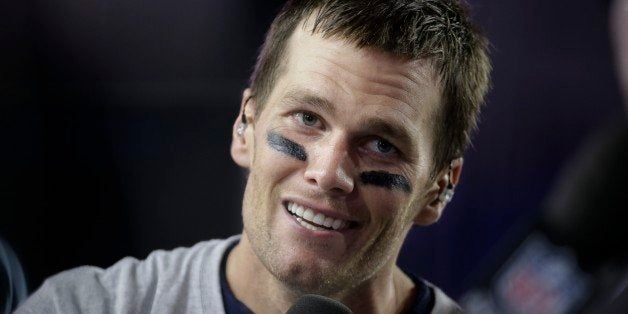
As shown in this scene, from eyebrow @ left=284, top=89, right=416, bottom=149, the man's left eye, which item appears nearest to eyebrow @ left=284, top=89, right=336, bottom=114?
eyebrow @ left=284, top=89, right=416, bottom=149

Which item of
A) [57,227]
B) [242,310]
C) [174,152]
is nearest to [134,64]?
[174,152]

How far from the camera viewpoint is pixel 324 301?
138 cm

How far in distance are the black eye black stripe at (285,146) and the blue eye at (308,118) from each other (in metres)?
0.05

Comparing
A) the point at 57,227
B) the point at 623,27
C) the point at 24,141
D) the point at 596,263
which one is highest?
the point at 623,27

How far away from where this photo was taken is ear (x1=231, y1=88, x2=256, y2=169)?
5.66 feet

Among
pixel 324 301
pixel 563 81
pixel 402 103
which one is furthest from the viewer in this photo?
pixel 563 81

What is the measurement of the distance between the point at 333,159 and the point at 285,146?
12 centimetres

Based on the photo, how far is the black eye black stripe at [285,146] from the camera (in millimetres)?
1606

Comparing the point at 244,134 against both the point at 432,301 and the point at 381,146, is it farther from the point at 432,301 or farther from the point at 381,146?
the point at 432,301

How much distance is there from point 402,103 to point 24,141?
2.51 ft

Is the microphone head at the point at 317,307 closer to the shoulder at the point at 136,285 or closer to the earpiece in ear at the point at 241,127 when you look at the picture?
the shoulder at the point at 136,285

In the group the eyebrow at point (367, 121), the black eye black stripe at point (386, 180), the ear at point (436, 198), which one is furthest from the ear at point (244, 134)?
the ear at point (436, 198)

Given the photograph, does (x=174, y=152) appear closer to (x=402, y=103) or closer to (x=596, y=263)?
(x=402, y=103)

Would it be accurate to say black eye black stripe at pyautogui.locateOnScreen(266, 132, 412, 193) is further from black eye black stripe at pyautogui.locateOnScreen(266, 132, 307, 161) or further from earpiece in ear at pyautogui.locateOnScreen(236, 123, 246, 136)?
earpiece in ear at pyautogui.locateOnScreen(236, 123, 246, 136)
